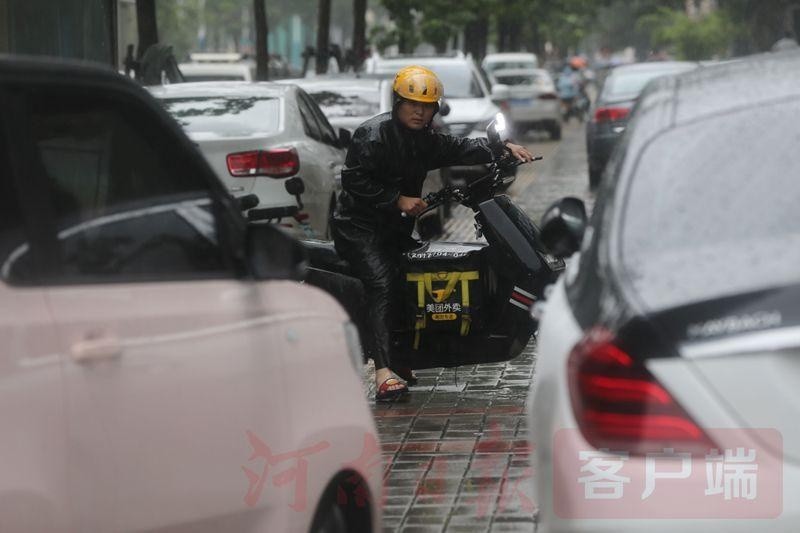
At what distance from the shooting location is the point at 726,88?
4.32 meters

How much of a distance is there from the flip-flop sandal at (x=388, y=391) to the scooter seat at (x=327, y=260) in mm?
544

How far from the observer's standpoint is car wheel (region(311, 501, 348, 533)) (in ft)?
13.8

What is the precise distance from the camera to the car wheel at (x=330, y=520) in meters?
4.20

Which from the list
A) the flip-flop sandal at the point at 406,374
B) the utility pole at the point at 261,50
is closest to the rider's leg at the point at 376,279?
the flip-flop sandal at the point at 406,374

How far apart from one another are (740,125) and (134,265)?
4.73 ft

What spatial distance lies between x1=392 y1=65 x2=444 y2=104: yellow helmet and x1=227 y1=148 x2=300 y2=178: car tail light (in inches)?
172

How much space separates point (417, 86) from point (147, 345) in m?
4.67

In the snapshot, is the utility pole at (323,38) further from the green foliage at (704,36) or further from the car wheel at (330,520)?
the green foliage at (704,36)

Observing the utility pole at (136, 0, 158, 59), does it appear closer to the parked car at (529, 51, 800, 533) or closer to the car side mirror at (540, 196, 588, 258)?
the car side mirror at (540, 196, 588, 258)

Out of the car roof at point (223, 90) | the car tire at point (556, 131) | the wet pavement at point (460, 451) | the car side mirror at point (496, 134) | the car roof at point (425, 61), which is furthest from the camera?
the car tire at point (556, 131)

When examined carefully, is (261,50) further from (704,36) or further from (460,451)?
(704,36)

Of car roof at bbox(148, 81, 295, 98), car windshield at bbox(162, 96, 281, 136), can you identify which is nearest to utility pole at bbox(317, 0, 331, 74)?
car roof at bbox(148, 81, 295, 98)

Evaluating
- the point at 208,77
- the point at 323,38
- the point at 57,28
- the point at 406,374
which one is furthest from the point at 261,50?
the point at 406,374

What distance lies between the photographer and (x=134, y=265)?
3648mm
